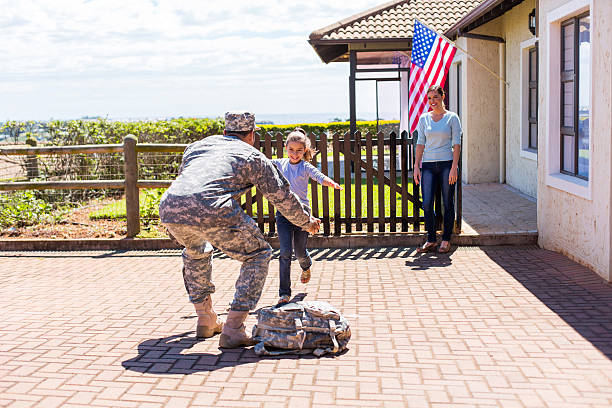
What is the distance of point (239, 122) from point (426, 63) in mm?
5803

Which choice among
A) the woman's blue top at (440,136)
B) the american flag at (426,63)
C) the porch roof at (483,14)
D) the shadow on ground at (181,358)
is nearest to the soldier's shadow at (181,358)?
the shadow on ground at (181,358)

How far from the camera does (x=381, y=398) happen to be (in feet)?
13.4

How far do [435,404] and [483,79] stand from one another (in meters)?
11.8

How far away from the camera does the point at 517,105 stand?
1330cm

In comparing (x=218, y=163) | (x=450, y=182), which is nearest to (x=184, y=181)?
(x=218, y=163)

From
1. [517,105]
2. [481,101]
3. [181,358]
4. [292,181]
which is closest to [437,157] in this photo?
[292,181]

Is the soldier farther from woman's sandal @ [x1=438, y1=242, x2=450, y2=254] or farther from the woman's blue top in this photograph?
woman's sandal @ [x1=438, y1=242, x2=450, y2=254]

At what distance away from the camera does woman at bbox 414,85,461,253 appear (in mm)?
8188

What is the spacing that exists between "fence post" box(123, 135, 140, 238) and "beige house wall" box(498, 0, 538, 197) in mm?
6617

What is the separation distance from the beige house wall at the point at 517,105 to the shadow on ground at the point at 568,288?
4.47m

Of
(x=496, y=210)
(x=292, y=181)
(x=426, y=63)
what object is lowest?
(x=496, y=210)

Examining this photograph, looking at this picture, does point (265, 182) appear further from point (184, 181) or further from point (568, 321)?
point (568, 321)

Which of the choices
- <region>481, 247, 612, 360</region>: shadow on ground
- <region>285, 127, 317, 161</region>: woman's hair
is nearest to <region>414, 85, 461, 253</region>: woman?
<region>481, 247, 612, 360</region>: shadow on ground

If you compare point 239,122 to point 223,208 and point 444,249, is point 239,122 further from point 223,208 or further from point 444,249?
point 444,249
